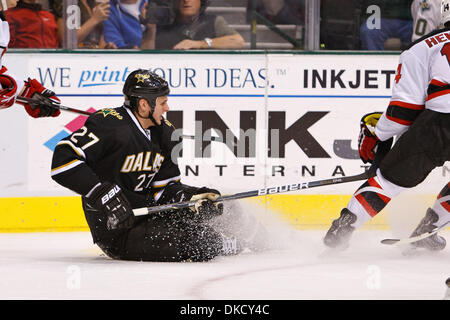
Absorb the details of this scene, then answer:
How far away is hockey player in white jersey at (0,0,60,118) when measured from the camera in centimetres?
470

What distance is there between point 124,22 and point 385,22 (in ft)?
5.02

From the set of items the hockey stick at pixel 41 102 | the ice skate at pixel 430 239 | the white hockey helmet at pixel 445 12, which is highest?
the white hockey helmet at pixel 445 12

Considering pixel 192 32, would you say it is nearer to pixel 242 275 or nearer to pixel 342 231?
pixel 342 231

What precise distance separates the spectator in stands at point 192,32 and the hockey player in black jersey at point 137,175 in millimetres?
1360

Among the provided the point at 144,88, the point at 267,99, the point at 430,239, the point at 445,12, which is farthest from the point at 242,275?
the point at 267,99

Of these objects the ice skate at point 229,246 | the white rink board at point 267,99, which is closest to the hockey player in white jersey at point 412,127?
the ice skate at point 229,246

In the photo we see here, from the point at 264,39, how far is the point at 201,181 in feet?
2.97

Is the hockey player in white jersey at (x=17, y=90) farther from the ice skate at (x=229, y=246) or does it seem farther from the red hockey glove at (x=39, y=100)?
the ice skate at (x=229, y=246)

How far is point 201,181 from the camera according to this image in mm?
5402

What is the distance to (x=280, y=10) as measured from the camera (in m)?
5.56

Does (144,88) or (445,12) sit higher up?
(445,12)

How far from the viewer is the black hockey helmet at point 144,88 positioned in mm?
4074

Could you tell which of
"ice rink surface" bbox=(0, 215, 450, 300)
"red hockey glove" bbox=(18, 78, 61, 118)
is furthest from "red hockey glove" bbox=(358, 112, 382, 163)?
"red hockey glove" bbox=(18, 78, 61, 118)

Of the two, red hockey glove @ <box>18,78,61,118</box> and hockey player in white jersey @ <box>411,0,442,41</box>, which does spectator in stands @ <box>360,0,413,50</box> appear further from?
red hockey glove @ <box>18,78,61,118</box>
